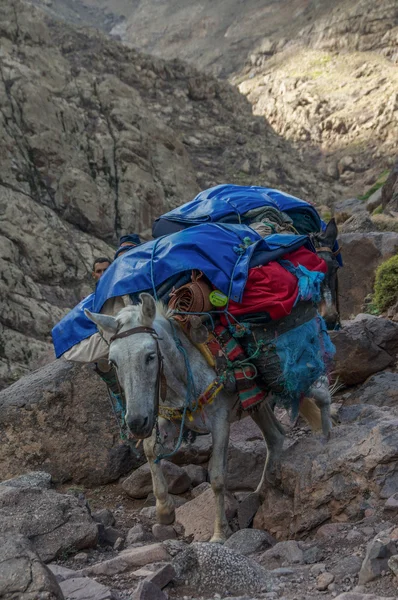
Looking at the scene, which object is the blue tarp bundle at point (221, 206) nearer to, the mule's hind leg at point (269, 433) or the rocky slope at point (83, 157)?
the mule's hind leg at point (269, 433)

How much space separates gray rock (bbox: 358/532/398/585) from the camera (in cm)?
354

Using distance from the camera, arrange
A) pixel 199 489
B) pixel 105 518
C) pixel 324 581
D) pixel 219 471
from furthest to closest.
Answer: pixel 199 489 < pixel 105 518 < pixel 219 471 < pixel 324 581

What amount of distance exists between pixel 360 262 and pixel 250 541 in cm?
904

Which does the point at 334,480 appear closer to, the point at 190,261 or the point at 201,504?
the point at 201,504

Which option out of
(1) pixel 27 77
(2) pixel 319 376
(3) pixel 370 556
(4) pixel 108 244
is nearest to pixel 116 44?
(1) pixel 27 77

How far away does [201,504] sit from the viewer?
5852mm

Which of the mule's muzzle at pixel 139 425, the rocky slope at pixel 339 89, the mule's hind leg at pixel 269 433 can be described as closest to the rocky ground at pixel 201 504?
the mule's hind leg at pixel 269 433

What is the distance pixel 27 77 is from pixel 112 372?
2007 cm

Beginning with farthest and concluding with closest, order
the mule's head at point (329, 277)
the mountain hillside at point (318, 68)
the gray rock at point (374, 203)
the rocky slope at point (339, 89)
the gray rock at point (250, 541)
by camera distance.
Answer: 1. the mountain hillside at point (318, 68)
2. the rocky slope at point (339, 89)
3. the gray rock at point (374, 203)
4. the mule's head at point (329, 277)
5. the gray rock at point (250, 541)

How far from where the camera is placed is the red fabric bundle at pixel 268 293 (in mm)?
5461

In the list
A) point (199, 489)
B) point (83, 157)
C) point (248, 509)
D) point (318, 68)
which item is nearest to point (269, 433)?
point (248, 509)

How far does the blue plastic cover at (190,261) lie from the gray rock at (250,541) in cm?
176

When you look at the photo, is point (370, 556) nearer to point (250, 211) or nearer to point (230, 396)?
point (230, 396)

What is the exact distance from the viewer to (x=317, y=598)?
11.7 ft
